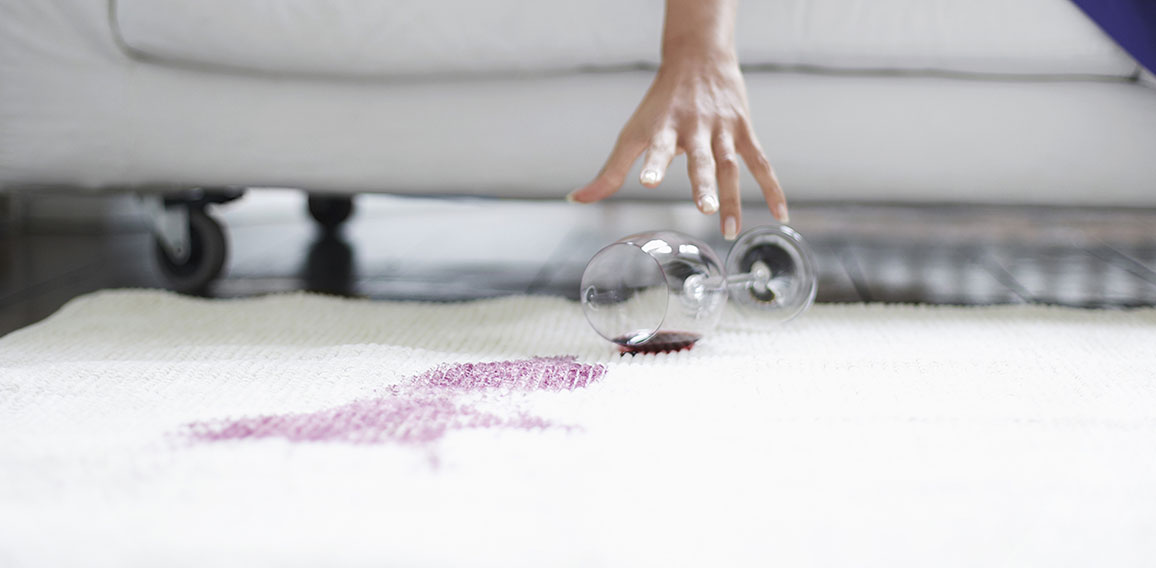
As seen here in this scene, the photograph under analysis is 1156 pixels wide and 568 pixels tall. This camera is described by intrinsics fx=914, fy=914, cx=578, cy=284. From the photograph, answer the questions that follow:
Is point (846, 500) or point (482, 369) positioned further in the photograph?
point (482, 369)

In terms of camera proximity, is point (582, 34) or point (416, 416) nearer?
point (416, 416)

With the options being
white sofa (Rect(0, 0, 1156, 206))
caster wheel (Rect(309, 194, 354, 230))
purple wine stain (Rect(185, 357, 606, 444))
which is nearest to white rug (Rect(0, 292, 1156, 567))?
purple wine stain (Rect(185, 357, 606, 444))

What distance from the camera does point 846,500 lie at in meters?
0.43

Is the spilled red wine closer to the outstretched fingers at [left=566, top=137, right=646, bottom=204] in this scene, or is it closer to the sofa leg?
the outstretched fingers at [left=566, top=137, right=646, bottom=204]

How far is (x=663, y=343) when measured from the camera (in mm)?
705

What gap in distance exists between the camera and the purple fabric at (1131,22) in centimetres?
85

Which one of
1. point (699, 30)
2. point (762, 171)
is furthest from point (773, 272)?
point (699, 30)

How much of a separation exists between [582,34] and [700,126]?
230 mm

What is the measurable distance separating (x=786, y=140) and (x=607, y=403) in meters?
0.45

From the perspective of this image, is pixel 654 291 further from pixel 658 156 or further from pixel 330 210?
pixel 330 210

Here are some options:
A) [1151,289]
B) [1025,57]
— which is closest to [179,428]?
[1025,57]

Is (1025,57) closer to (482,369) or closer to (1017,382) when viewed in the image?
(1017,382)

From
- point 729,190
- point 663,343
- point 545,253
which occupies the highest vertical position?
point 729,190

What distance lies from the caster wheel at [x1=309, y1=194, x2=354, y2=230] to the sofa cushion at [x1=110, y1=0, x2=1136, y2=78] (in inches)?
22.4
